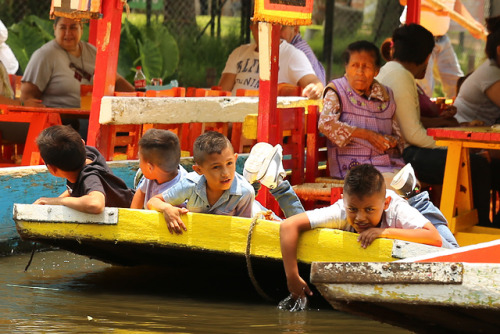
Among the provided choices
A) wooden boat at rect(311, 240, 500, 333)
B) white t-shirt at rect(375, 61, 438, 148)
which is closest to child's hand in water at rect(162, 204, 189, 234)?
wooden boat at rect(311, 240, 500, 333)

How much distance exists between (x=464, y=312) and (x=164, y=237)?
2.06 metres

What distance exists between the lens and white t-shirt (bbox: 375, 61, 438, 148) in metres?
7.52

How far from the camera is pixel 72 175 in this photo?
20.6 ft

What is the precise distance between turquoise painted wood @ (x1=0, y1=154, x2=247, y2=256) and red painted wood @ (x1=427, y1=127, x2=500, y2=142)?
2465 mm

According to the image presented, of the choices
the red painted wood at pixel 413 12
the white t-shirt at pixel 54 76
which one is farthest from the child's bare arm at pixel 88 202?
the red painted wood at pixel 413 12

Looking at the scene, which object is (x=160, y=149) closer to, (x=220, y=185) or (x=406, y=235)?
(x=220, y=185)

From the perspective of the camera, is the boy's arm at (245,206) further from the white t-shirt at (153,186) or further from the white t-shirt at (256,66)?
the white t-shirt at (256,66)

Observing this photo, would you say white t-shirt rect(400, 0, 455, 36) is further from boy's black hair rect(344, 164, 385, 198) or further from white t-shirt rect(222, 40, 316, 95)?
boy's black hair rect(344, 164, 385, 198)

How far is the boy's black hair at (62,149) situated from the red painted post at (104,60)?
1152 mm

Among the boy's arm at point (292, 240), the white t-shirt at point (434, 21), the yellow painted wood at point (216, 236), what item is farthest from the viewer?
the white t-shirt at point (434, 21)

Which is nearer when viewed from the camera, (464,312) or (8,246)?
(464,312)

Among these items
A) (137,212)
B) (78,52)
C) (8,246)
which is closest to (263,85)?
(137,212)

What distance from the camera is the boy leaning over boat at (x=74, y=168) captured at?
20.0ft

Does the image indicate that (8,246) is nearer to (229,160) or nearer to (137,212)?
(137,212)
